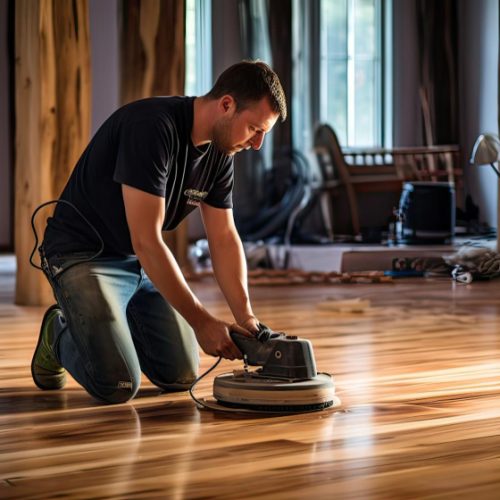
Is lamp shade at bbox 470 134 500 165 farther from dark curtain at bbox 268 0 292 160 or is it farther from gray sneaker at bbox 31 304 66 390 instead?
gray sneaker at bbox 31 304 66 390

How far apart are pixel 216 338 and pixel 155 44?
13.0 ft

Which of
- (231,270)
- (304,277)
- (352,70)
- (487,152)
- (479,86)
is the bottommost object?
(304,277)

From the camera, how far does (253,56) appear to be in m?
9.74

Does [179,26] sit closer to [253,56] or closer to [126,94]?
[126,94]

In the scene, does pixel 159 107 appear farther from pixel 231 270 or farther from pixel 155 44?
pixel 155 44

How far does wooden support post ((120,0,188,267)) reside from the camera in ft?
20.9

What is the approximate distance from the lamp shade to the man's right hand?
13.9ft

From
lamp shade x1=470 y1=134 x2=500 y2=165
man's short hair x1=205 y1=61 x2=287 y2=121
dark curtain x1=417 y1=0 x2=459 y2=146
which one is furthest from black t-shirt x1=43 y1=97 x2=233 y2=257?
dark curtain x1=417 y1=0 x2=459 y2=146

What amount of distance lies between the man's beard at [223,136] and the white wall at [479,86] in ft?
24.8

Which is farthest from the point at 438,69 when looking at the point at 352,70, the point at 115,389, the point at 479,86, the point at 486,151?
the point at 115,389

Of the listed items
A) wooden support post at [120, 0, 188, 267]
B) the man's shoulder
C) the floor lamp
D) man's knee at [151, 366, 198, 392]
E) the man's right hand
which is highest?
wooden support post at [120, 0, 188, 267]

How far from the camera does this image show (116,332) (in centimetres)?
300

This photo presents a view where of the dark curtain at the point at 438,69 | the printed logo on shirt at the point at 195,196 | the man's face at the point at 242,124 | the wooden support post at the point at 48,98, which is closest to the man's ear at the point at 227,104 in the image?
the man's face at the point at 242,124

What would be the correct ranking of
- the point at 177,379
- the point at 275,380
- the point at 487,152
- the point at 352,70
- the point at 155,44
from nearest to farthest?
the point at 275,380 < the point at 177,379 < the point at 155,44 < the point at 487,152 < the point at 352,70
